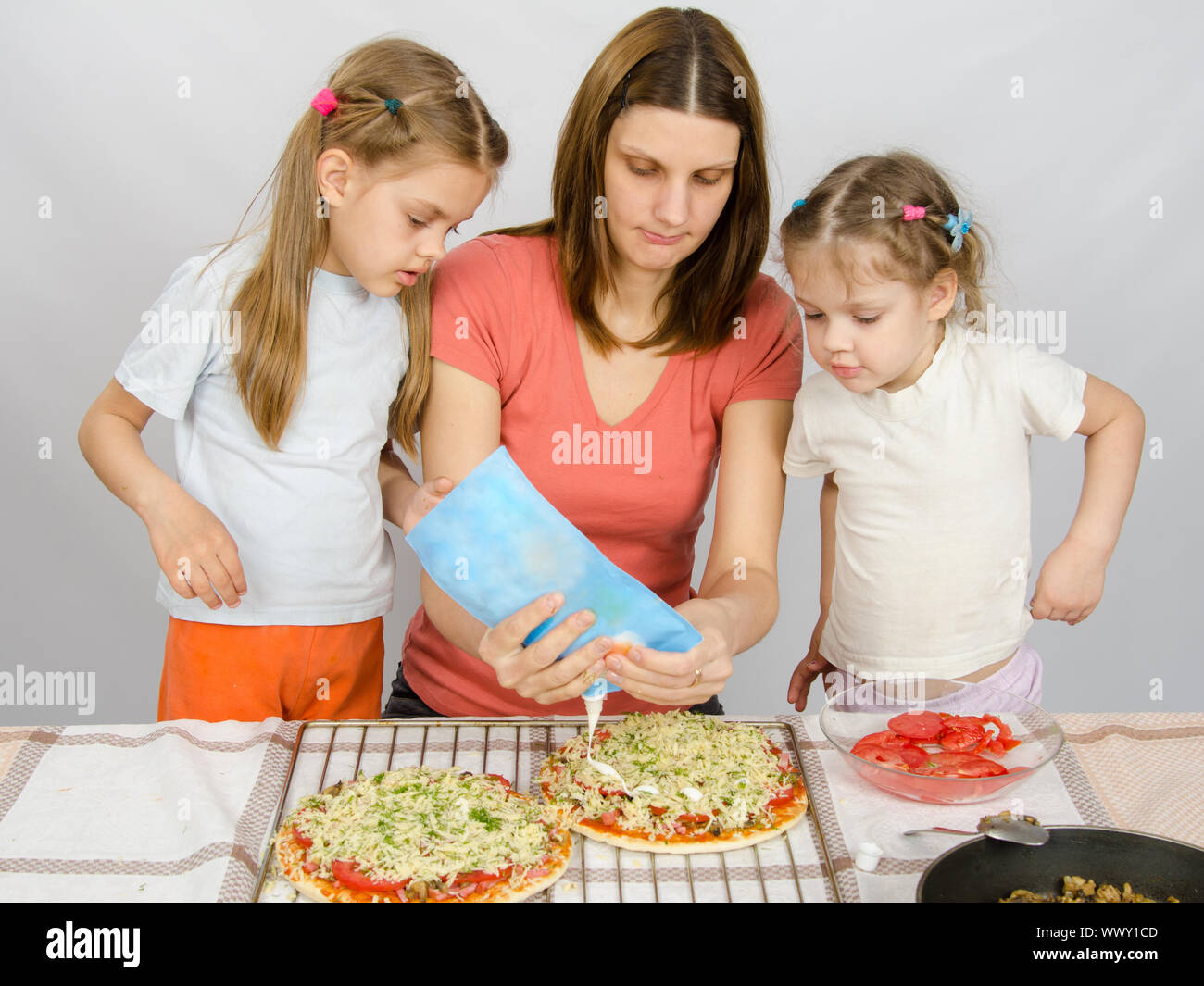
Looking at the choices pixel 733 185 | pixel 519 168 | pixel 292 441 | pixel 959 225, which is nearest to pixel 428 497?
pixel 292 441

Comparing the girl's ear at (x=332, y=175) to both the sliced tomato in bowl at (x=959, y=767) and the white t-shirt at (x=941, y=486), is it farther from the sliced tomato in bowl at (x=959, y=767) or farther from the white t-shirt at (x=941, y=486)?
the sliced tomato in bowl at (x=959, y=767)

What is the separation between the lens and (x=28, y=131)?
329 centimetres

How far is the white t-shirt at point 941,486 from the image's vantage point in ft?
7.45

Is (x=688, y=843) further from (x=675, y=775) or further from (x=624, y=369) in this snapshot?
(x=624, y=369)

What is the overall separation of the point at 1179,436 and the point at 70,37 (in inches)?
131

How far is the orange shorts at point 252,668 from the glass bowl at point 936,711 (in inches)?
37.6

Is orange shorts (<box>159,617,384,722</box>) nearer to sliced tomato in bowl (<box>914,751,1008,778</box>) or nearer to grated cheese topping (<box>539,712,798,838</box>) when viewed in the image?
grated cheese topping (<box>539,712,798,838</box>)

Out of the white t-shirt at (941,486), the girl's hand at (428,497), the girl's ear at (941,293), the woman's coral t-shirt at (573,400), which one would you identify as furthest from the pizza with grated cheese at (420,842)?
the girl's ear at (941,293)

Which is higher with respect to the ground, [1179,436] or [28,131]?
[28,131]

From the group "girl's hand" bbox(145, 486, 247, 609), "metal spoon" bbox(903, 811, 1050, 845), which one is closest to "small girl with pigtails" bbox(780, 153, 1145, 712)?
"metal spoon" bbox(903, 811, 1050, 845)

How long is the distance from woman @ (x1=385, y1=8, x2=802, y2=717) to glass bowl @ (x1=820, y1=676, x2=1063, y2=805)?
239mm

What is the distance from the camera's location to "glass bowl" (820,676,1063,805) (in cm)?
178
